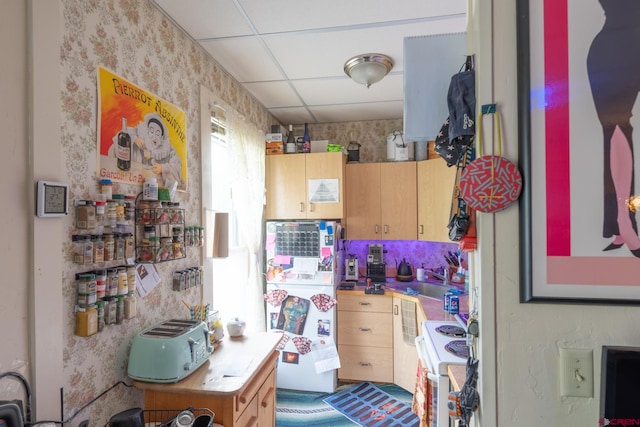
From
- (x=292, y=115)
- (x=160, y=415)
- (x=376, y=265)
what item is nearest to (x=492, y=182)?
(x=160, y=415)

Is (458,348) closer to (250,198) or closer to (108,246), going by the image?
(108,246)

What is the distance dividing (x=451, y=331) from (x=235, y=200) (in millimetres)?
1715

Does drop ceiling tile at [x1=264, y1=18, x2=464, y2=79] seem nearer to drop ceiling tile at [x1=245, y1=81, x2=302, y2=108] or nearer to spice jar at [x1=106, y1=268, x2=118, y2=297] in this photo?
drop ceiling tile at [x1=245, y1=81, x2=302, y2=108]

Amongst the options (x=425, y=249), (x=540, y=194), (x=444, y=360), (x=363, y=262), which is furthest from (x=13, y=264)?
(x=425, y=249)

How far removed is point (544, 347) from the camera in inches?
29.7

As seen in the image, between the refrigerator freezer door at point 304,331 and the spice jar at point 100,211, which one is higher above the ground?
the spice jar at point 100,211

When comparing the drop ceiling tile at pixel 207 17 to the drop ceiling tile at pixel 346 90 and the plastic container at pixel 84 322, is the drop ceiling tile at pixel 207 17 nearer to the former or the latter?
the drop ceiling tile at pixel 346 90

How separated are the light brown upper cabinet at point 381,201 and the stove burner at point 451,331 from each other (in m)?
1.34

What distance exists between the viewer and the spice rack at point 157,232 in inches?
55.2

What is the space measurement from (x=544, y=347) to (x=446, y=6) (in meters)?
1.56

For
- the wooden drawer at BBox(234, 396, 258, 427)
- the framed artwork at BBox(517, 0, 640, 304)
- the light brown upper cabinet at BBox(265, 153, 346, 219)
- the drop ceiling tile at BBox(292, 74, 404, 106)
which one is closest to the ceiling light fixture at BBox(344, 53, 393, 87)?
the drop ceiling tile at BBox(292, 74, 404, 106)

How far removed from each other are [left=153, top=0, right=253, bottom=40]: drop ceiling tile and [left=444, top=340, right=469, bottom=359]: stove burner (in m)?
1.91

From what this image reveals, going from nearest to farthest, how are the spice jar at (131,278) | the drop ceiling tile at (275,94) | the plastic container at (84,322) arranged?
the plastic container at (84,322), the spice jar at (131,278), the drop ceiling tile at (275,94)

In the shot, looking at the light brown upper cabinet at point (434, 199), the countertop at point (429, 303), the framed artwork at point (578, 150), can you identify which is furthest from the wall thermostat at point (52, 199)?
the light brown upper cabinet at point (434, 199)
